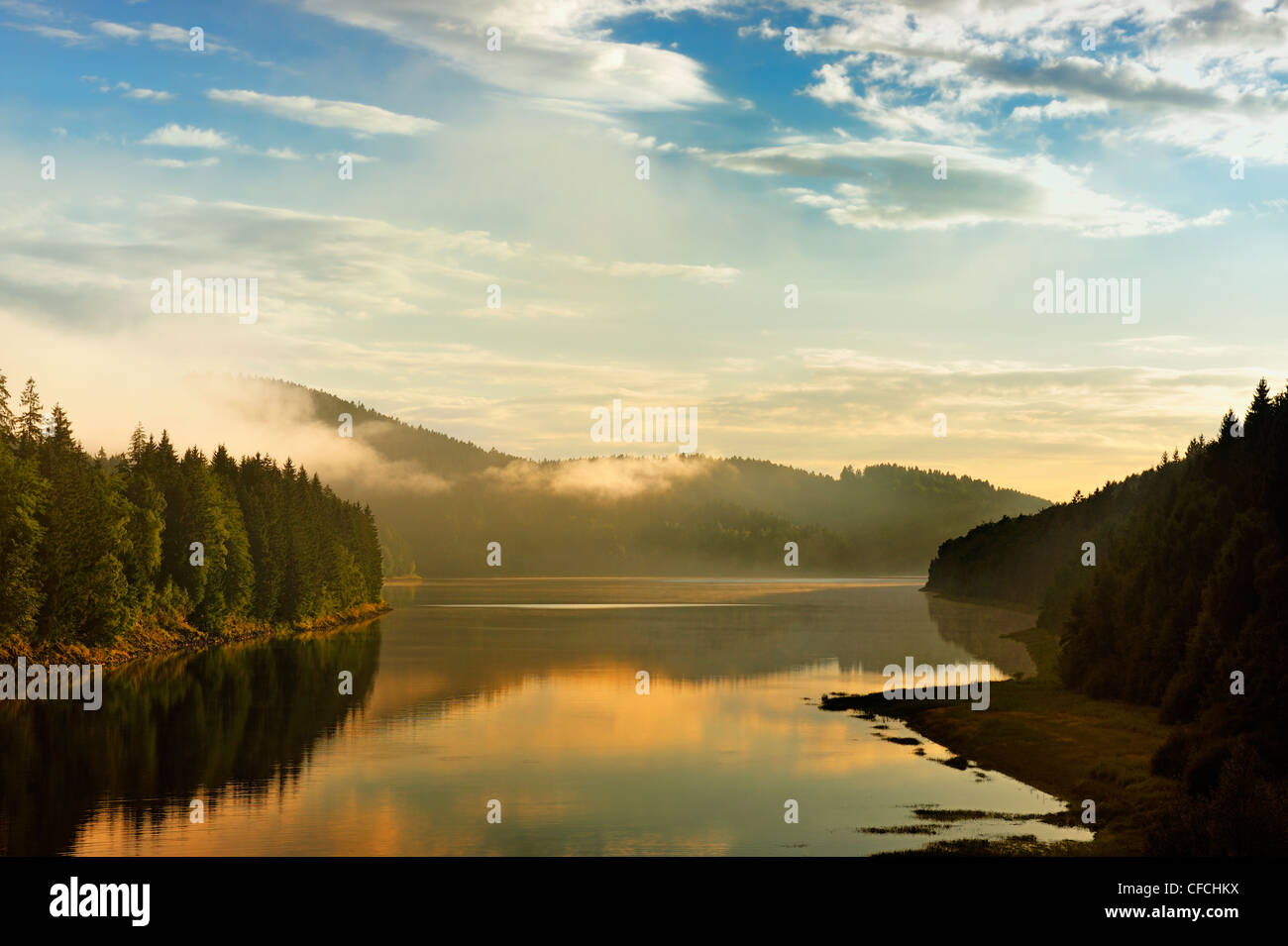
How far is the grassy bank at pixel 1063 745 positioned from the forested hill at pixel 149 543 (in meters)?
58.4

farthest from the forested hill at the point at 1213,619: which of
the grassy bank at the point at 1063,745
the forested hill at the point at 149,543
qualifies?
the forested hill at the point at 149,543

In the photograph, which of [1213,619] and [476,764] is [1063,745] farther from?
[476,764]

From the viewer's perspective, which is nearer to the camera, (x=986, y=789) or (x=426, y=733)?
(x=986, y=789)

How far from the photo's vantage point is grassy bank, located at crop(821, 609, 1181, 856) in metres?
41.0

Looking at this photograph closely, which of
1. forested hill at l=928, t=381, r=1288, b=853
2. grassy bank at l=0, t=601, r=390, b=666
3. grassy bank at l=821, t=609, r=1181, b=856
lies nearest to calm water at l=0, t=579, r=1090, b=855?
grassy bank at l=821, t=609, r=1181, b=856

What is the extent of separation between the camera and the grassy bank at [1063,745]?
41.0 meters

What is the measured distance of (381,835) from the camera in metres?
41.7

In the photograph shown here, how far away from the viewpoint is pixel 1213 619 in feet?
194

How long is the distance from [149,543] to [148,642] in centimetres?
942

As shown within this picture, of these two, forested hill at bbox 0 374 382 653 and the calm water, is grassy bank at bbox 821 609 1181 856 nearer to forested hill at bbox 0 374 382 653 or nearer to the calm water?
the calm water
